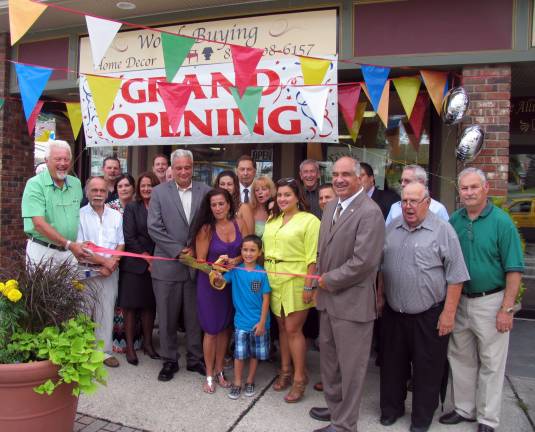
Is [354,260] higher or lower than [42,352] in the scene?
higher

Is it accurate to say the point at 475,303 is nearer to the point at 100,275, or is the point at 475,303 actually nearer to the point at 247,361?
the point at 247,361

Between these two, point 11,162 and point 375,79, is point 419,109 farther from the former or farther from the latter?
point 11,162

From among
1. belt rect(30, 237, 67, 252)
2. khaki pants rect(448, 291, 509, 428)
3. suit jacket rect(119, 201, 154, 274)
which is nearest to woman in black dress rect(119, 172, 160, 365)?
suit jacket rect(119, 201, 154, 274)

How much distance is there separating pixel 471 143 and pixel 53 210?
3.92 m

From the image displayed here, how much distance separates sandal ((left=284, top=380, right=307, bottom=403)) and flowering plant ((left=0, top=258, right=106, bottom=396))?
148 cm

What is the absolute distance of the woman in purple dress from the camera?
393 centimetres

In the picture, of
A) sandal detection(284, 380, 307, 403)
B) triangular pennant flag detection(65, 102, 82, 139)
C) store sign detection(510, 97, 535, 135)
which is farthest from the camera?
store sign detection(510, 97, 535, 135)

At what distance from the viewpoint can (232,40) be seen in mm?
5688

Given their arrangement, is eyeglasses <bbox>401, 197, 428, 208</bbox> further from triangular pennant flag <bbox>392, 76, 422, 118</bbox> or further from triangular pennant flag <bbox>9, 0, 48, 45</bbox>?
triangular pennant flag <bbox>9, 0, 48, 45</bbox>

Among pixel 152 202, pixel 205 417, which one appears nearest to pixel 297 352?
pixel 205 417

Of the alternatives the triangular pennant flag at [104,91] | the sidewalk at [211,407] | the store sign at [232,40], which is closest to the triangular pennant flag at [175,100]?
the triangular pennant flag at [104,91]

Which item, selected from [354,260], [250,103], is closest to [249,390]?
[354,260]

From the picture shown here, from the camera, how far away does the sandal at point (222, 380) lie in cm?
398

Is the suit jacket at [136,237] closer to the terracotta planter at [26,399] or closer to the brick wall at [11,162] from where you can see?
the terracotta planter at [26,399]
